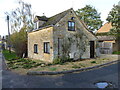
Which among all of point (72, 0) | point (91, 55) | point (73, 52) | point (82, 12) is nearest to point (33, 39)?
point (73, 52)

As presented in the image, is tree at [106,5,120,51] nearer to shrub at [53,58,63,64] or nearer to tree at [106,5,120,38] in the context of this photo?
tree at [106,5,120,38]

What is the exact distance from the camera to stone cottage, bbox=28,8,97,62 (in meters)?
11.9

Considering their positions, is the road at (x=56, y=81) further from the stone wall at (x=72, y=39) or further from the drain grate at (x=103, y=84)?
the stone wall at (x=72, y=39)

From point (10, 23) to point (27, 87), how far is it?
2287 centimetres

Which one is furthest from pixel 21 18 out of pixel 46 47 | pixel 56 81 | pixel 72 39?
pixel 56 81

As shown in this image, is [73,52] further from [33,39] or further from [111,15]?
[111,15]

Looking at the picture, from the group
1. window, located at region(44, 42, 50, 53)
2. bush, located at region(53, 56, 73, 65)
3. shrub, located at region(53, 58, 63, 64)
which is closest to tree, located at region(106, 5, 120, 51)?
bush, located at region(53, 56, 73, 65)

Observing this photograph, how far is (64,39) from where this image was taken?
40.9ft

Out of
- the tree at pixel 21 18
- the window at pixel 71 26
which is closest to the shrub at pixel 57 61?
the window at pixel 71 26

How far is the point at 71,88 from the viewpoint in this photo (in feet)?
17.0

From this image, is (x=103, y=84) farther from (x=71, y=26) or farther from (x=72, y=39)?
(x=71, y=26)

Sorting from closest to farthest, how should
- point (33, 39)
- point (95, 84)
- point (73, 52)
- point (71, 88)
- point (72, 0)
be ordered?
1. point (71, 88)
2. point (95, 84)
3. point (73, 52)
4. point (72, 0)
5. point (33, 39)

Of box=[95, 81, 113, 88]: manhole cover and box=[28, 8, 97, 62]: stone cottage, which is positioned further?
box=[28, 8, 97, 62]: stone cottage

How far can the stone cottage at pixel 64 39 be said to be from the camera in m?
11.9
